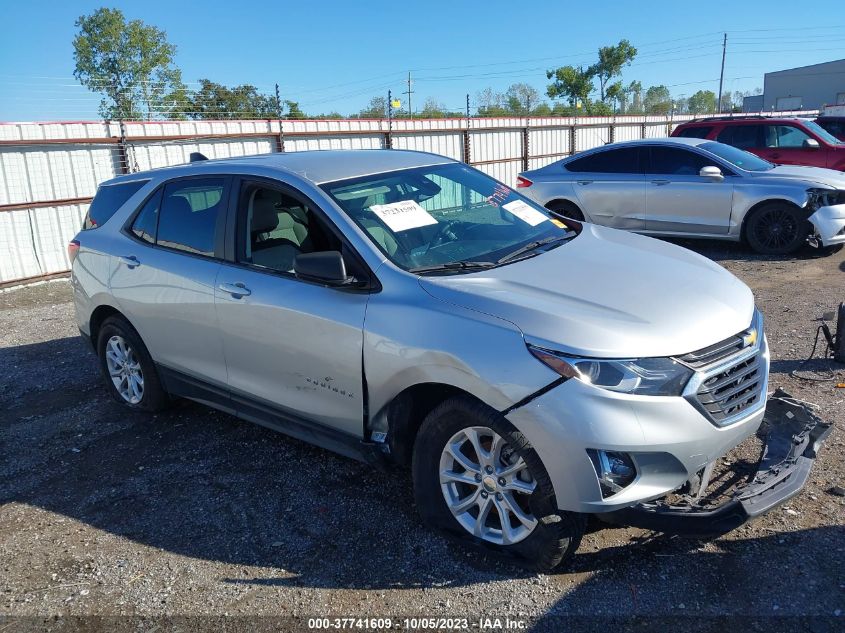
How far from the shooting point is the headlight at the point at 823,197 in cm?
873

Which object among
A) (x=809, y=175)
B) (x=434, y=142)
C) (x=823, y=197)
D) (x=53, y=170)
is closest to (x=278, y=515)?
(x=823, y=197)

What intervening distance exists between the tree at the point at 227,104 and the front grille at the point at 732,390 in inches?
496

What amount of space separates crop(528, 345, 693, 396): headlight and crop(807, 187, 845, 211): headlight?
7.34 metres

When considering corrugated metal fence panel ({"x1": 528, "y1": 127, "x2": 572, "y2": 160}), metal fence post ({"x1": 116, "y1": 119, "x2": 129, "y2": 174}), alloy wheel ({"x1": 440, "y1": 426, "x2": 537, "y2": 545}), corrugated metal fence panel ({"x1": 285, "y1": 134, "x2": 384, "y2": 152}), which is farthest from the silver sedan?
corrugated metal fence panel ({"x1": 528, "y1": 127, "x2": 572, "y2": 160})

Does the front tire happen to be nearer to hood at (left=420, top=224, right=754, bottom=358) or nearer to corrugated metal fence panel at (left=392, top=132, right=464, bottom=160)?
hood at (left=420, top=224, right=754, bottom=358)

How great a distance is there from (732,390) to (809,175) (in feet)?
24.3

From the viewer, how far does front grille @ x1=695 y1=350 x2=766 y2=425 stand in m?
2.84

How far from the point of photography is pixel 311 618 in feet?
9.55

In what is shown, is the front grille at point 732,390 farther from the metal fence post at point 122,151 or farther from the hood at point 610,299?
the metal fence post at point 122,151

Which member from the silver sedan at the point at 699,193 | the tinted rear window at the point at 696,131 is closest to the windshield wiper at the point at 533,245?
the silver sedan at the point at 699,193

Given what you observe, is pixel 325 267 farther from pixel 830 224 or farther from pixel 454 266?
pixel 830 224

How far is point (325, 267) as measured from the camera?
3.34 m

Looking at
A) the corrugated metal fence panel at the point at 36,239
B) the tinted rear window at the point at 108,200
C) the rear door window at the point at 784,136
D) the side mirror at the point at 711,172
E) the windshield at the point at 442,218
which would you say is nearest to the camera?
the windshield at the point at 442,218

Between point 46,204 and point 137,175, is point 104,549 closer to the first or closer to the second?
point 137,175
